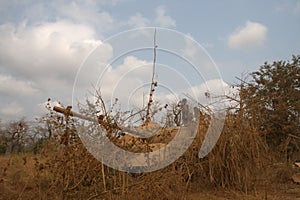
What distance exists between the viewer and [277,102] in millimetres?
9938

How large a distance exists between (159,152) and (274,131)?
283 inches

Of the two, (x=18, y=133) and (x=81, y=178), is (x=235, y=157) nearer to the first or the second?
(x=81, y=178)

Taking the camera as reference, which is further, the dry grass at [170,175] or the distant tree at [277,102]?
the distant tree at [277,102]

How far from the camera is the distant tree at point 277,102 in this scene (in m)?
5.29

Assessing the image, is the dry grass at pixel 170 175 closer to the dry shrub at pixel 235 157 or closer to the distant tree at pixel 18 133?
the dry shrub at pixel 235 157

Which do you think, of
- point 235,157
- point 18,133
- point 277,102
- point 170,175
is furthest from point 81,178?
point 277,102

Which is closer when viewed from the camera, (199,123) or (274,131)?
(199,123)

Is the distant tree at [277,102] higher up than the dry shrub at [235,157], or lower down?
higher up

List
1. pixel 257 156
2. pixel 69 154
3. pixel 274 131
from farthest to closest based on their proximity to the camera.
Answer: pixel 274 131 < pixel 257 156 < pixel 69 154

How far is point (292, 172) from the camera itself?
636 centimetres

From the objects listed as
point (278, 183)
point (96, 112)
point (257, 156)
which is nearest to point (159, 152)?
point (96, 112)

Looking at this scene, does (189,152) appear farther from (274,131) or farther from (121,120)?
(274,131)

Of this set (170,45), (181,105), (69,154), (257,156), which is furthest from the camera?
(257,156)

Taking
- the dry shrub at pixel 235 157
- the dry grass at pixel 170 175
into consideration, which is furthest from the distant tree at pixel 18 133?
the dry shrub at pixel 235 157
